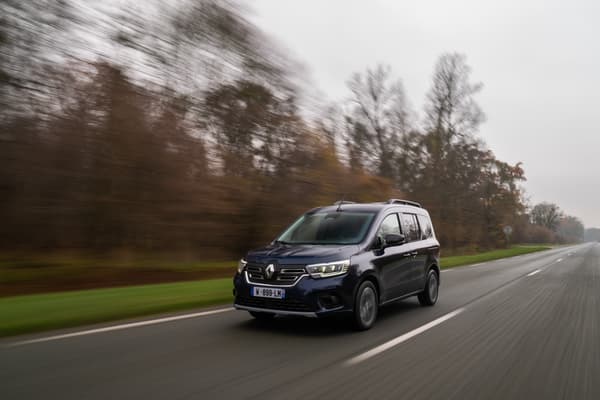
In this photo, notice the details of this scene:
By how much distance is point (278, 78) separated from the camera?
65.4ft

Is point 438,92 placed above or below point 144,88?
above

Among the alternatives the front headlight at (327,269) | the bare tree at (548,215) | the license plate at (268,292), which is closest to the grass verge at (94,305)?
the license plate at (268,292)

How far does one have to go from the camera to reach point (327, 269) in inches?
248

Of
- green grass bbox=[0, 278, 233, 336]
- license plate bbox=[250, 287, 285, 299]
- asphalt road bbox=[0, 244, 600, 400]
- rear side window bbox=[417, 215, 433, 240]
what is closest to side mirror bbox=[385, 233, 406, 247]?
asphalt road bbox=[0, 244, 600, 400]

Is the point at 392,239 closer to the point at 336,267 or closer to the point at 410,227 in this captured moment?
the point at 336,267

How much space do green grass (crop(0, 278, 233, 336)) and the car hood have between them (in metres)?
2.45

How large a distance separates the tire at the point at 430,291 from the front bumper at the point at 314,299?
3193 millimetres

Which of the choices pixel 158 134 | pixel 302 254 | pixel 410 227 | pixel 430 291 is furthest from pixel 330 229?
pixel 158 134

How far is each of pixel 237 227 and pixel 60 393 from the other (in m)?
15.1

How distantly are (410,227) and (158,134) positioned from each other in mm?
8865

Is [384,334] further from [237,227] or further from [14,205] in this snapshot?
[237,227]

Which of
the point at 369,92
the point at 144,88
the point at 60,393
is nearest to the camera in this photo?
the point at 60,393

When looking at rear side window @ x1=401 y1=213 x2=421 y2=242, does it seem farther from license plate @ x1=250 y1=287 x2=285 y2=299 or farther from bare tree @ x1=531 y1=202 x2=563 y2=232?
bare tree @ x1=531 y1=202 x2=563 y2=232

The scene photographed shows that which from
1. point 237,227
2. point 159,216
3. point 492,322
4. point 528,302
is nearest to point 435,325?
point 492,322
